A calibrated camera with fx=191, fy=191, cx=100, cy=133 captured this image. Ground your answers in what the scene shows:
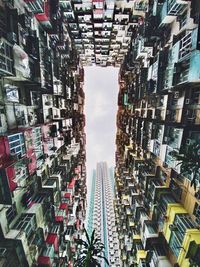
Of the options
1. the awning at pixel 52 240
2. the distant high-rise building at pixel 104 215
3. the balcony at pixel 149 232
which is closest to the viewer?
the balcony at pixel 149 232

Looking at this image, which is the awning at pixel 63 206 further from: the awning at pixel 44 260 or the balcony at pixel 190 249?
the balcony at pixel 190 249

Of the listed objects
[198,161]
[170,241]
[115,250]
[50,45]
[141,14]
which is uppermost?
→ [141,14]

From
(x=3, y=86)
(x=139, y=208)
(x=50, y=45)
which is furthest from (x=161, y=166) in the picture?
(x=50, y=45)

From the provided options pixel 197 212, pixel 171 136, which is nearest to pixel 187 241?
pixel 197 212

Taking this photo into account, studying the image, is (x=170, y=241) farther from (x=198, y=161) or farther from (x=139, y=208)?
(x=139, y=208)

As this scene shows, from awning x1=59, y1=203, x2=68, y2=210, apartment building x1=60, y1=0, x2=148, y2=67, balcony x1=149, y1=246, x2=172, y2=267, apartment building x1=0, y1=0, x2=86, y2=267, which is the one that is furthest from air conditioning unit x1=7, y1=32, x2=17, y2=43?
balcony x1=149, y1=246, x2=172, y2=267

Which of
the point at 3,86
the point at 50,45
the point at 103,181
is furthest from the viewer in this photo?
the point at 103,181

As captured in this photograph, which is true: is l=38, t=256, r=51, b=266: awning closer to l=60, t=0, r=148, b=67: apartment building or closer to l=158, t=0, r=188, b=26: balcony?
l=158, t=0, r=188, b=26: balcony

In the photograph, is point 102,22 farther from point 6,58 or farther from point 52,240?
point 52,240

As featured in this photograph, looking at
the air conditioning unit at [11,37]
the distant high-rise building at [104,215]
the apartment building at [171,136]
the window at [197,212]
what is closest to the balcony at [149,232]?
the apartment building at [171,136]
